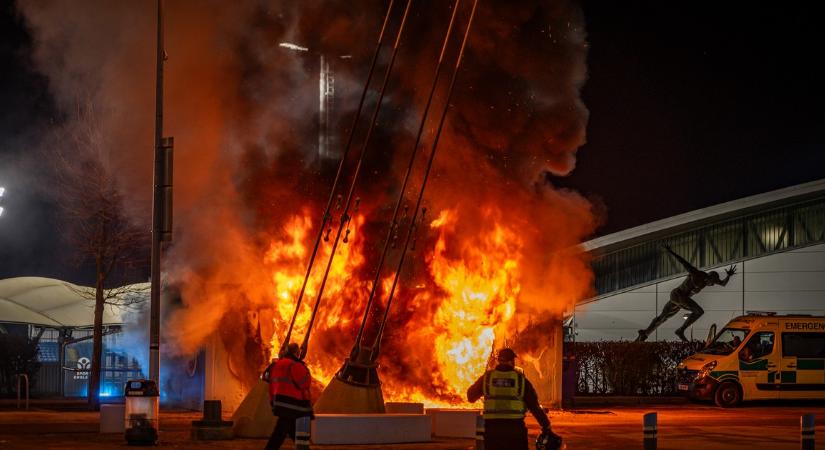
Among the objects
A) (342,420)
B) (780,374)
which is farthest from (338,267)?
(780,374)

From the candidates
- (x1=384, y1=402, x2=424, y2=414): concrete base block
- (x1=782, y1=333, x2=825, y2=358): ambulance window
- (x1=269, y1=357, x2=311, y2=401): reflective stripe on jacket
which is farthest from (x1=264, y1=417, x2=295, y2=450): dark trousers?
(x1=782, y1=333, x2=825, y2=358): ambulance window

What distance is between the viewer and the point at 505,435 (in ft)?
38.0

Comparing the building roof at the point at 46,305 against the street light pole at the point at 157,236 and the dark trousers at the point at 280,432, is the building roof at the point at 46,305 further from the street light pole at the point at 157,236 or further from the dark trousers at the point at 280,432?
the dark trousers at the point at 280,432

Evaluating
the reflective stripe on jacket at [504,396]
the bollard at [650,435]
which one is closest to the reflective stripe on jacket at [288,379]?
the reflective stripe on jacket at [504,396]

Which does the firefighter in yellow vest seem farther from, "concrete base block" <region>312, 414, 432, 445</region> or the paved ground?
"concrete base block" <region>312, 414, 432, 445</region>

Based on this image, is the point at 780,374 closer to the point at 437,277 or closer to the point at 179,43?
the point at 437,277

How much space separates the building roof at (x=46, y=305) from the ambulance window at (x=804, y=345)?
20924mm

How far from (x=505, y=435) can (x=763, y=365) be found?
743 inches

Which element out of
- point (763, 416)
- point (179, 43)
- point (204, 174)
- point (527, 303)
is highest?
point (179, 43)

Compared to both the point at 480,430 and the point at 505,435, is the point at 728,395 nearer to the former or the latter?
the point at 480,430

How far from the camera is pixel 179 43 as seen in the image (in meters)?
25.0

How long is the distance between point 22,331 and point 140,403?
87.9 feet

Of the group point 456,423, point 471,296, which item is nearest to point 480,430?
point 456,423

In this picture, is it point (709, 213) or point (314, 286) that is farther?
point (709, 213)
